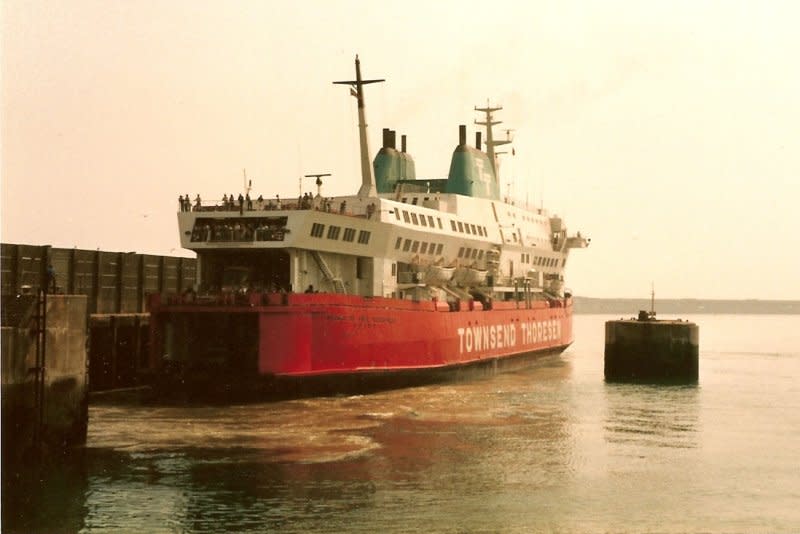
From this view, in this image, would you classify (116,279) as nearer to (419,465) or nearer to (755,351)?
(419,465)

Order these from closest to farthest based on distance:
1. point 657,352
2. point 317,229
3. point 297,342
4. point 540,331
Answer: point 297,342
point 317,229
point 657,352
point 540,331

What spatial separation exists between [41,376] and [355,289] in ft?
53.2

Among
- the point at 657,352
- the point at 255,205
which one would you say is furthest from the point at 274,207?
the point at 657,352

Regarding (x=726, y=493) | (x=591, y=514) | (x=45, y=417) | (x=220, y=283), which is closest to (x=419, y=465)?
(x=591, y=514)

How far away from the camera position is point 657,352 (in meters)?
43.1

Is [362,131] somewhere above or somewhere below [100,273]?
above

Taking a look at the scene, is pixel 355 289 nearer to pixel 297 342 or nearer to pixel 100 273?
pixel 297 342

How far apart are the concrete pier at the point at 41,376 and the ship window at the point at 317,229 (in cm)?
1135

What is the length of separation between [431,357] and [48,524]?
21794 mm

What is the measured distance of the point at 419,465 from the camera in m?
21.4

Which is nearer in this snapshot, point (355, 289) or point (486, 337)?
point (355, 289)

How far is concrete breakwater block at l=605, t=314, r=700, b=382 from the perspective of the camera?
4297 cm

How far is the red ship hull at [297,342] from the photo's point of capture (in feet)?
94.8

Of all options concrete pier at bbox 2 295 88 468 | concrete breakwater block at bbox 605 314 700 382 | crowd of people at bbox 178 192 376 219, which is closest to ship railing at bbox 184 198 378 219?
crowd of people at bbox 178 192 376 219
